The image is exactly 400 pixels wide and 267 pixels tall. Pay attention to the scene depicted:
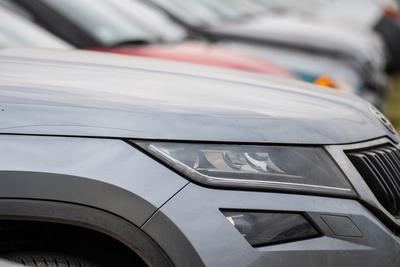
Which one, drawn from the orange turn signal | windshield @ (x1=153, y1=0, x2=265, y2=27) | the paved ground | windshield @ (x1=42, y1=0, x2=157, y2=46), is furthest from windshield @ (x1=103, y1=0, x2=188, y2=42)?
the paved ground

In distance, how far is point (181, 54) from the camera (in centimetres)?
686

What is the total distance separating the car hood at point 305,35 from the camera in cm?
945

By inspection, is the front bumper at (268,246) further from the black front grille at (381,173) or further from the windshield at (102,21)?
the windshield at (102,21)

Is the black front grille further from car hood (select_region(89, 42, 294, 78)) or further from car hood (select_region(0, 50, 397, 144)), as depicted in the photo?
car hood (select_region(89, 42, 294, 78))

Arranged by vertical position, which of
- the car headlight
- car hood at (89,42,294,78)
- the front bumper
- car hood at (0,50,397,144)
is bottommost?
the front bumper

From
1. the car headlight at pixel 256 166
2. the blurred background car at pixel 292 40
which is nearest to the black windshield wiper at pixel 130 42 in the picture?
the blurred background car at pixel 292 40

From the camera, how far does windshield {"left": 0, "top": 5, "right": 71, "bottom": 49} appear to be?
16.9ft

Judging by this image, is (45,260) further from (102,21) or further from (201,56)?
(102,21)

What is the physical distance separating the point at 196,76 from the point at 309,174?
81 cm

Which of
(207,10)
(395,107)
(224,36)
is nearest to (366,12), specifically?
(395,107)

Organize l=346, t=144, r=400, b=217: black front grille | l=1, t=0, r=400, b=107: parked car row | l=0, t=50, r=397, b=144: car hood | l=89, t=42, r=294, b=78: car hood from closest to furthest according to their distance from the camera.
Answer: l=0, t=50, r=397, b=144: car hood → l=346, t=144, r=400, b=217: black front grille → l=89, t=42, r=294, b=78: car hood → l=1, t=0, r=400, b=107: parked car row

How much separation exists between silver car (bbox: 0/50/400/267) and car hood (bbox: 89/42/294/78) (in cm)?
358

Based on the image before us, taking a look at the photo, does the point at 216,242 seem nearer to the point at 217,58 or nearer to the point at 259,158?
the point at 259,158

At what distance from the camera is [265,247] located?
2768mm
